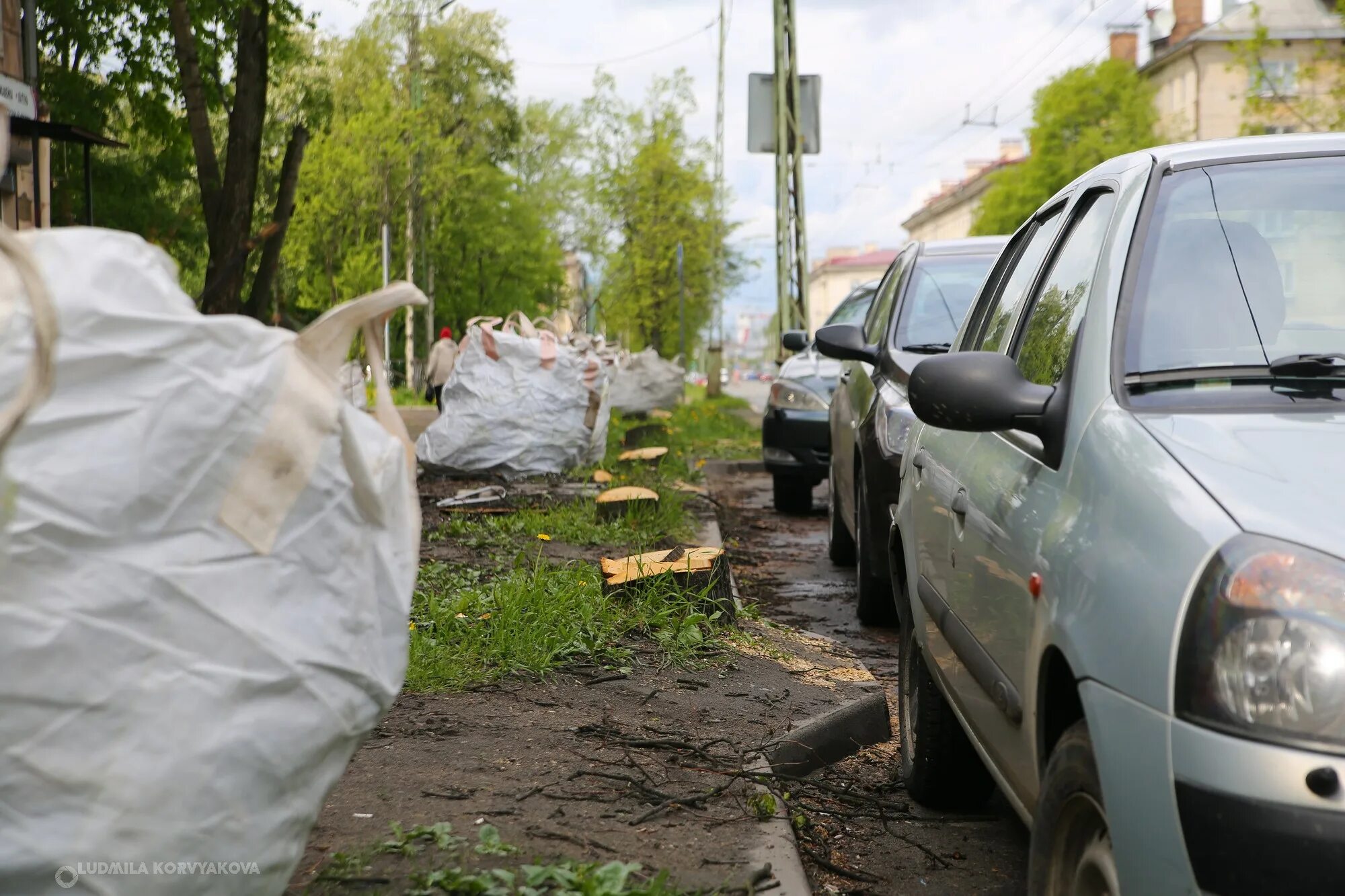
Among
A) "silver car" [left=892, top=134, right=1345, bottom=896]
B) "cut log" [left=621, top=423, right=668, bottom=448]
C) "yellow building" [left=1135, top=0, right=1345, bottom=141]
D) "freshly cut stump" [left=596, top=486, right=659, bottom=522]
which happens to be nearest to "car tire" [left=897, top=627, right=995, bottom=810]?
"silver car" [left=892, top=134, right=1345, bottom=896]

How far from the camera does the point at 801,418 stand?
402 inches

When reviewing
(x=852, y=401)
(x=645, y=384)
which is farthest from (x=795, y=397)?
(x=645, y=384)

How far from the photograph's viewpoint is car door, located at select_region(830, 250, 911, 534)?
7.15 meters

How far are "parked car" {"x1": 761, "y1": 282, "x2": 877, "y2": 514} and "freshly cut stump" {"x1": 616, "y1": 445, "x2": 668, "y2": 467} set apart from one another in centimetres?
124

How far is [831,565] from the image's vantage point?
8.45 meters

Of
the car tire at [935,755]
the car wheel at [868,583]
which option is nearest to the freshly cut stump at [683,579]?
the car wheel at [868,583]

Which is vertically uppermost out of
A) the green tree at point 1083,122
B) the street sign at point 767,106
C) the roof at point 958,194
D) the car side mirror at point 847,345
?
the roof at point 958,194

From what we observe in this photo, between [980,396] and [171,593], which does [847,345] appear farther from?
[171,593]

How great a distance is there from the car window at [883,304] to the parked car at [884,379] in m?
0.01

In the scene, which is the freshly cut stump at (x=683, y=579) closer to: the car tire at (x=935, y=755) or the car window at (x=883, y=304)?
the car tire at (x=935, y=755)

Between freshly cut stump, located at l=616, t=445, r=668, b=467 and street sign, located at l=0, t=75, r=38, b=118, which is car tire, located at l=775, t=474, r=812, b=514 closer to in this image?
freshly cut stump, located at l=616, t=445, r=668, b=467

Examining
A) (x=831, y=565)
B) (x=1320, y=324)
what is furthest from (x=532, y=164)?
(x=1320, y=324)

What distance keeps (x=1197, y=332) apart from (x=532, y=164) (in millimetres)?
47481

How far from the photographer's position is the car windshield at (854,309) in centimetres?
Result: 1052
